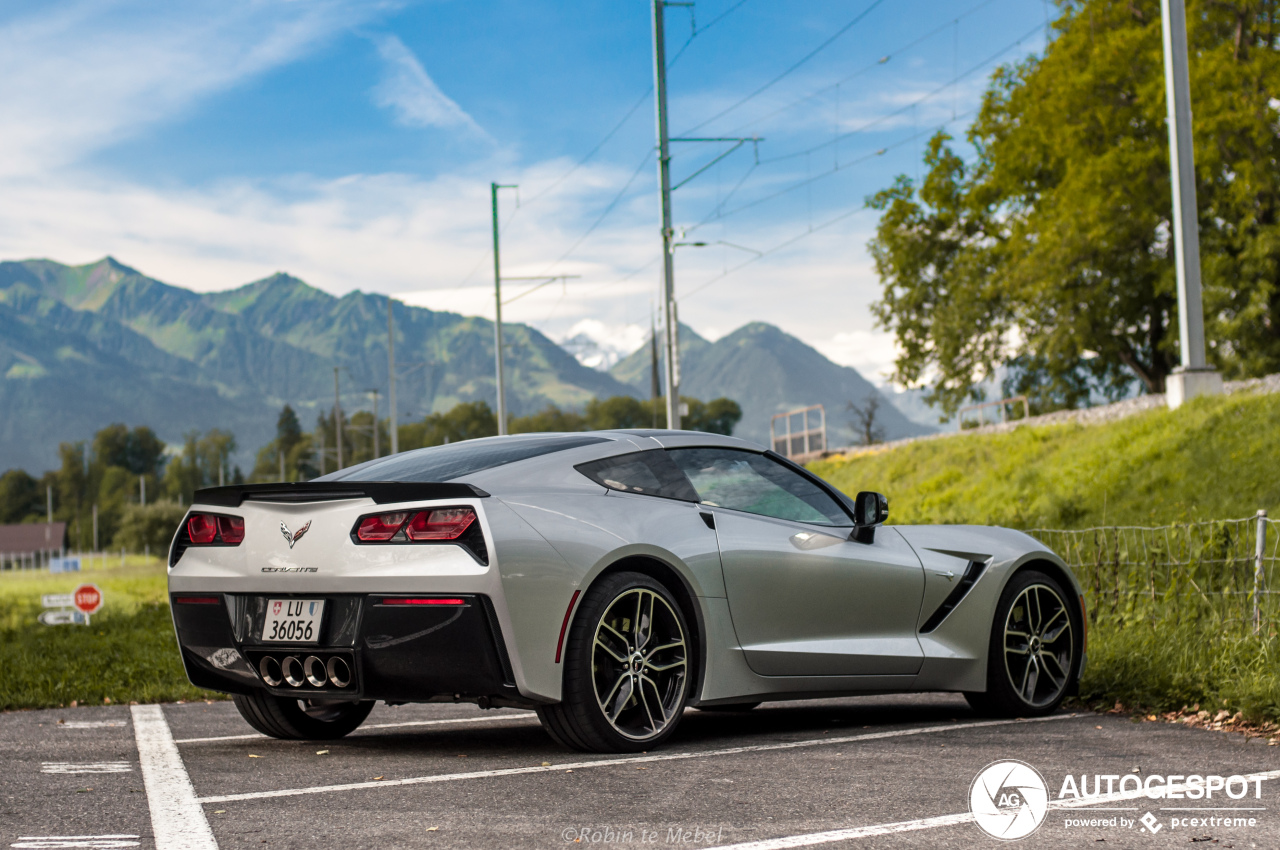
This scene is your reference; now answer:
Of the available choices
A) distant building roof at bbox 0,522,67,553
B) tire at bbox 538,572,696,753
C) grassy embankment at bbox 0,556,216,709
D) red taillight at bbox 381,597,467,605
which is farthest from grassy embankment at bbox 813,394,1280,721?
distant building roof at bbox 0,522,67,553

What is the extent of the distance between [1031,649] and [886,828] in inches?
124

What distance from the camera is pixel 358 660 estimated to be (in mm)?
4895

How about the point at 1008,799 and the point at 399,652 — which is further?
the point at 399,652

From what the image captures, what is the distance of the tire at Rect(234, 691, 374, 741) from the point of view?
5.92 metres

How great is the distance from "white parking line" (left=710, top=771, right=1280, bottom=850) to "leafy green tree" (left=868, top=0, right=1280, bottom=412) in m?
27.0

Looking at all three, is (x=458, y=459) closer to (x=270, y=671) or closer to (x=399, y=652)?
(x=399, y=652)

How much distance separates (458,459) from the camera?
215 inches

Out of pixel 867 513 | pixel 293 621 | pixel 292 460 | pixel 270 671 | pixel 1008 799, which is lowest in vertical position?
pixel 1008 799

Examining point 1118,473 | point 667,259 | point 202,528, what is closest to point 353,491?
point 202,528

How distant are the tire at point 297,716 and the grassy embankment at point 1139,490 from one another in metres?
3.89

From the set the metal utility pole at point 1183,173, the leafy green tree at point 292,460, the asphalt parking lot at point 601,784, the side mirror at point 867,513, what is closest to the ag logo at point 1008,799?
the asphalt parking lot at point 601,784

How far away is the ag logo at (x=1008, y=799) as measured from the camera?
3.87 m

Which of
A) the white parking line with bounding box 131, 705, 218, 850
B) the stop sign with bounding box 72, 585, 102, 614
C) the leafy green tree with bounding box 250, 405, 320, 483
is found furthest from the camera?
the leafy green tree with bounding box 250, 405, 320, 483

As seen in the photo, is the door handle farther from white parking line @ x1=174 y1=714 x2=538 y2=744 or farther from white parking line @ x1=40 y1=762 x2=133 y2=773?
white parking line @ x1=40 y1=762 x2=133 y2=773
